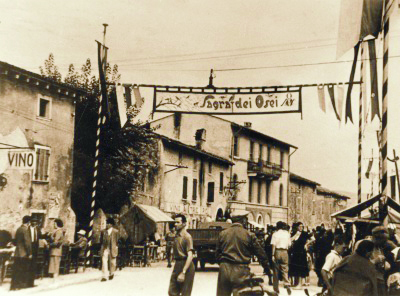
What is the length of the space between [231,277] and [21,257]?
707 centimetres

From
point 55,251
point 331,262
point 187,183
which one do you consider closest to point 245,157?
point 187,183

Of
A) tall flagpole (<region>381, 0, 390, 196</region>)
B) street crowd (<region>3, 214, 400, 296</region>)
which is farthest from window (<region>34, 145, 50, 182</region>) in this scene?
tall flagpole (<region>381, 0, 390, 196</region>)

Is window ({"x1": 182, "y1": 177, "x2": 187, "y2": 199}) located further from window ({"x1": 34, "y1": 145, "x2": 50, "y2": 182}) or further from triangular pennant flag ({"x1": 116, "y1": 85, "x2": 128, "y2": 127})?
triangular pennant flag ({"x1": 116, "y1": 85, "x2": 128, "y2": 127})

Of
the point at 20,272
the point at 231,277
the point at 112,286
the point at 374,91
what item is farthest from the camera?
the point at 112,286

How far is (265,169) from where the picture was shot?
57.3m

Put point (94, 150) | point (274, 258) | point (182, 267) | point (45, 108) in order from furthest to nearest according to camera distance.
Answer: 1. point (94, 150)
2. point (45, 108)
3. point (274, 258)
4. point (182, 267)

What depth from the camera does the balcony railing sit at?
55.1 m

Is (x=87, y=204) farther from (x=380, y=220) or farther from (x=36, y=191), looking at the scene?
(x=380, y=220)

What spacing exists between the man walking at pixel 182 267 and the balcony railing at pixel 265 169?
4446cm

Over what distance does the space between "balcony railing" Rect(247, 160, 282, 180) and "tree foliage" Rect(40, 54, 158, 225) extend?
23838 mm

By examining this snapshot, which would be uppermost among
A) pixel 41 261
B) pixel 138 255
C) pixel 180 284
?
pixel 180 284

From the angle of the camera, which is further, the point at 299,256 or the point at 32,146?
the point at 32,146

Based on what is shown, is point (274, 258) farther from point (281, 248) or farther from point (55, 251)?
point (55, 251)

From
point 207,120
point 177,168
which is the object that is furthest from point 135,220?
point 207,120
